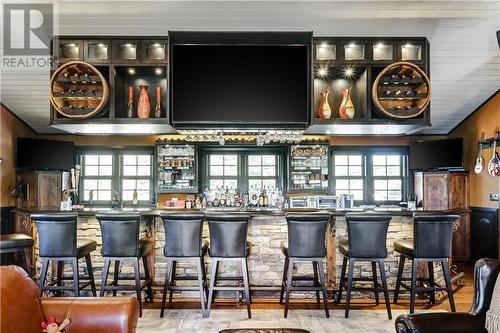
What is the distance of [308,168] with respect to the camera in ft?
25.3

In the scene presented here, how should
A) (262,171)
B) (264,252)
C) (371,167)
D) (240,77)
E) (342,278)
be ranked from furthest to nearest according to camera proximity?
(371,167) → (262,171) → (240,77) → (264,252) → (342,278)

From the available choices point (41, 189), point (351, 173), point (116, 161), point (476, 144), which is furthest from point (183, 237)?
point (476, 144)

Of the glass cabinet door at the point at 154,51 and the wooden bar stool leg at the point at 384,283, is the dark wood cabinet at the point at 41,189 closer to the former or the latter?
the glass cabinet door at the point at 154,51

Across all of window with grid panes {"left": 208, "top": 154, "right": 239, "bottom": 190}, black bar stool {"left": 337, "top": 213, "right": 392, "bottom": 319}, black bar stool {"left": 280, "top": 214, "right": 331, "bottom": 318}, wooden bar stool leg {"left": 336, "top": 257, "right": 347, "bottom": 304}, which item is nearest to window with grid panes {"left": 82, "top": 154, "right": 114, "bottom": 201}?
window with grid panes {"left": 208, "top": 154, "right": 239, "bottom": 190}

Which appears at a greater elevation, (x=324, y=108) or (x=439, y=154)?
(x=324, y=108)

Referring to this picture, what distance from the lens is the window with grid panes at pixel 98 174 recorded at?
823 cm

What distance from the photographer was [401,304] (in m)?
4.48

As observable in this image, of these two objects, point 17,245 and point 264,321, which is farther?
point 17,245

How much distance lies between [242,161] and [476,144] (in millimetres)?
4338

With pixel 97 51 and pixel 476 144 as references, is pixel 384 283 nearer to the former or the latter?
pixel 97 51

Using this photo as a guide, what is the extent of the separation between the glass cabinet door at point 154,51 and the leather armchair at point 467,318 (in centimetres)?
387

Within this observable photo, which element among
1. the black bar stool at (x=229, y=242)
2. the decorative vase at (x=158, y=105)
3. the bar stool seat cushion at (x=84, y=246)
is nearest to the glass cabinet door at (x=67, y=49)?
the decorative vase at (x=158, y=105)

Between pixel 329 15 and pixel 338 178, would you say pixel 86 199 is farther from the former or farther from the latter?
pixel 329 15

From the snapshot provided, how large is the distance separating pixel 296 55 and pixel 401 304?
3143 millimetres
